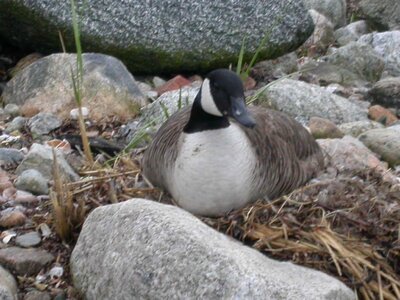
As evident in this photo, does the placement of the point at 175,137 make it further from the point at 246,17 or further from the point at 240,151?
the point at 246,17

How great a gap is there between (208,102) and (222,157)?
10.8 inches

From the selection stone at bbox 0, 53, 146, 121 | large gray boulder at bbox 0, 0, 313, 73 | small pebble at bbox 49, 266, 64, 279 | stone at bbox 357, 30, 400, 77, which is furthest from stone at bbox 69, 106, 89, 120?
stone at bbox 357, 30, 400, 77

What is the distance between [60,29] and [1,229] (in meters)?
3.21

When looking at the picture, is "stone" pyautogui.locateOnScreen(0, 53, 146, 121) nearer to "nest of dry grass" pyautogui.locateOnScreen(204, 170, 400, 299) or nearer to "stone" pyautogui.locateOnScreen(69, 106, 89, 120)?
"stone" pyautogui.locateOnScreen(69, 106, 89, 120)

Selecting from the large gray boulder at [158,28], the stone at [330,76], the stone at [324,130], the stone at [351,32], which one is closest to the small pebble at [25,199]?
the stone at [324,130]

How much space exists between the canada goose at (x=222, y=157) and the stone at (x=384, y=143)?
1442 mm

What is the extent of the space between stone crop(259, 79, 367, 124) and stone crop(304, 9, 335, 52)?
271 centimetres

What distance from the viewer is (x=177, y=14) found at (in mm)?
9133

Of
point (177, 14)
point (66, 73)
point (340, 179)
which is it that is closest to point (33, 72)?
point (66, 73)

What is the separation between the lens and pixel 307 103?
8.23 meters

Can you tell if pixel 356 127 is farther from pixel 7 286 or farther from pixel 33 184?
pixel 7 286

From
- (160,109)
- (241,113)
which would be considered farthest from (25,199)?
(160,109)

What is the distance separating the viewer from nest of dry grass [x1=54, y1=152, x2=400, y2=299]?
509cm

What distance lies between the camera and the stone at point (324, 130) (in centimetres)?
728
